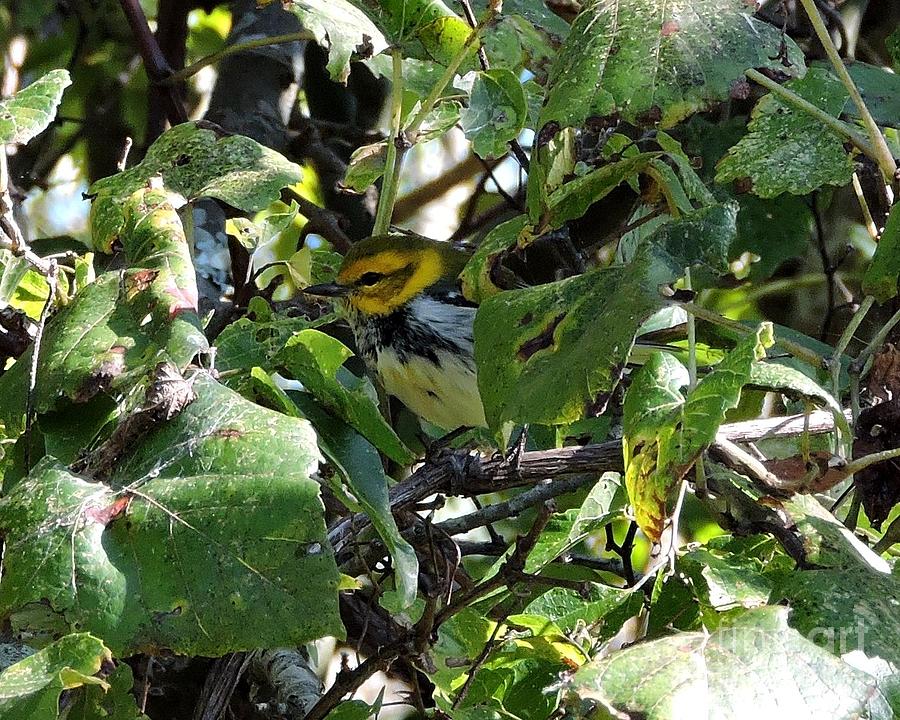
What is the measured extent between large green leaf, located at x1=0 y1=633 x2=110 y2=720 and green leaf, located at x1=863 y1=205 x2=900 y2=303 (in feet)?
2.63

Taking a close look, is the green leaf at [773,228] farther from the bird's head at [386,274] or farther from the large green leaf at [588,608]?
the large green leaf at [588,608]

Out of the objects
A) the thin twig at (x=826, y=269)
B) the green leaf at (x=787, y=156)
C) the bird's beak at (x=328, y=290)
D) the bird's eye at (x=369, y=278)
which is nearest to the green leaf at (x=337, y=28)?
the green leaf at (x=787, y=156)

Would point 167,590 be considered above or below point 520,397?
below

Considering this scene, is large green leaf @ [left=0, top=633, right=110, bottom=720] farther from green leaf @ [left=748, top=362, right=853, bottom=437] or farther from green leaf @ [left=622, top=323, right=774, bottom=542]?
green leaf @ [left=748, top=362, right=853, bottom=437]

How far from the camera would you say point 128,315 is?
119cm

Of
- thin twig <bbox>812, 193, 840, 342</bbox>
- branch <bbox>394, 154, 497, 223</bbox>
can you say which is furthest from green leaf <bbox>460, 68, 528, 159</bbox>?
branch <bbox>394, 154, 497, 223</bbox>

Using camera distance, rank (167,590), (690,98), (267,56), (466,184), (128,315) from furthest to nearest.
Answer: (466,184)
(267,56)
(128,315)
(690,98)
(167,590)

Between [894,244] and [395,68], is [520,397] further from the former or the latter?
[395,68]

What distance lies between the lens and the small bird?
7.14 feet

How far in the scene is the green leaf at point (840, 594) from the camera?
3.02 feet

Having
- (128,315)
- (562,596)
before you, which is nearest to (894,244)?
(562,596)

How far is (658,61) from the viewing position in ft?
3.47

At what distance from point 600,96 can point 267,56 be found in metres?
1.58

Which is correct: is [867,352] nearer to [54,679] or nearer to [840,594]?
[840,594]
